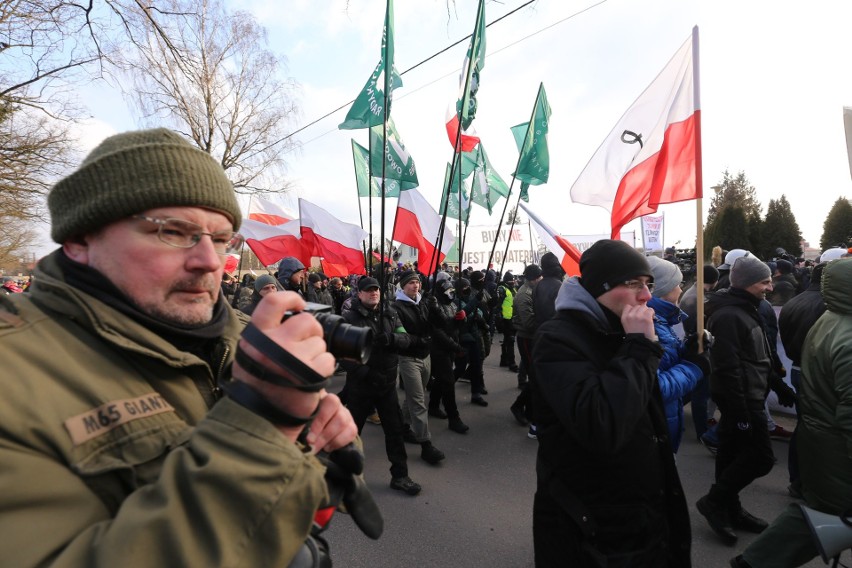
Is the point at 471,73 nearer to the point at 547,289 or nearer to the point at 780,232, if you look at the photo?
the point at 547,289

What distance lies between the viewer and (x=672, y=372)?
255 cm

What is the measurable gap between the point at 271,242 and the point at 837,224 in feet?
117

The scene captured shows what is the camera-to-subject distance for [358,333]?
3.30 ft

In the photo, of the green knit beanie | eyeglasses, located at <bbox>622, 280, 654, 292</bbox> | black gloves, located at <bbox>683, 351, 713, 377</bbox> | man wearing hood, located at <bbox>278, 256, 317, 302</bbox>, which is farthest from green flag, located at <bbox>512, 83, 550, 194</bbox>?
the green knit beanie

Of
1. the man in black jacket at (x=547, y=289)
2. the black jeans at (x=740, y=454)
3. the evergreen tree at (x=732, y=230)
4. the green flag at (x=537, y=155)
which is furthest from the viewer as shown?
the evergreen tree at (x=732, y=230)

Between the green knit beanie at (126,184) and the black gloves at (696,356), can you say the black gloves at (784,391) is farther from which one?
the green knit beanie at (126,184)

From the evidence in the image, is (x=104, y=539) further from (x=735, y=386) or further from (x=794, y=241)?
(x=794, y=241)

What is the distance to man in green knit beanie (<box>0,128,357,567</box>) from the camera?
68cm

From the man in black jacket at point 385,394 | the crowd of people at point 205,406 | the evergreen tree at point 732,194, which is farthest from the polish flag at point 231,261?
the evergreen tree at point 732,194

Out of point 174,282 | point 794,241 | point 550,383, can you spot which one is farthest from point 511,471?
point 794,241

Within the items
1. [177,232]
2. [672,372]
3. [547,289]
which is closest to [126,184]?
[177,232]

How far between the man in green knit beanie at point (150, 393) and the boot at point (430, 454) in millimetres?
4042

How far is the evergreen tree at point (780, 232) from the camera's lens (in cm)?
2752

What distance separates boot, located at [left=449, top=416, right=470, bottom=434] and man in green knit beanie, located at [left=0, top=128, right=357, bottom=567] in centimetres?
485
